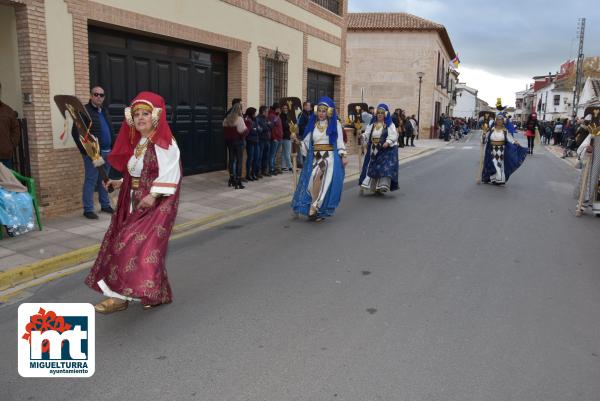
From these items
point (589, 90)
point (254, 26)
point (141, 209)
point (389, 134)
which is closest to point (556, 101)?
point (589, 90)

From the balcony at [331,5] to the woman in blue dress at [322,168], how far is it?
33.4ft

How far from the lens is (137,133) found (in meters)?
4.44

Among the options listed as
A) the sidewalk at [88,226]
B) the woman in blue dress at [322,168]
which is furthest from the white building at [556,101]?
the woman in blue dress at [322,168]

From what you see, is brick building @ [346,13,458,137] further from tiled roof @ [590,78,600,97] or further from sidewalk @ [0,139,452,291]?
sidewalk @ [0,139,452,291]

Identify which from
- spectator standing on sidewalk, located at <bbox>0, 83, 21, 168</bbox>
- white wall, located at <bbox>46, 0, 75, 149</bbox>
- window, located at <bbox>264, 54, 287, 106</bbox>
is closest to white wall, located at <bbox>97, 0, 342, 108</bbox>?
window, located at <bbox>264, 54, 287, 106</bbox>

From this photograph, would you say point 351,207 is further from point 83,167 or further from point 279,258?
point 83,167

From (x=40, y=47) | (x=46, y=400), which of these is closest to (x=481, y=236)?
(x=46, y=400)

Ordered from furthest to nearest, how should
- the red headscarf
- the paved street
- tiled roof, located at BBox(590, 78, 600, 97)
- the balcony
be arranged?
tiled roof, located at BBox(590, 78, 600, 97)
the balcony
the red headscarf
the paved street

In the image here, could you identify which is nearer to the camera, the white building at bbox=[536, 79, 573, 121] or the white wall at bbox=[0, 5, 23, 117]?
the white wall at bbox=[0, 5, 23, 117]

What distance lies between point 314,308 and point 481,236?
147 inches

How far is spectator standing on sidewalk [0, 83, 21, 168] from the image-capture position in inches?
278

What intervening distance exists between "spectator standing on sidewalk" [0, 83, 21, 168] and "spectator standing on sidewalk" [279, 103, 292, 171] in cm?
766

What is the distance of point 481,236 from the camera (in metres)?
7.48

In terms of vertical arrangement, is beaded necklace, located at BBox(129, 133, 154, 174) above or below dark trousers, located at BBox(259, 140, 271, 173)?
above
